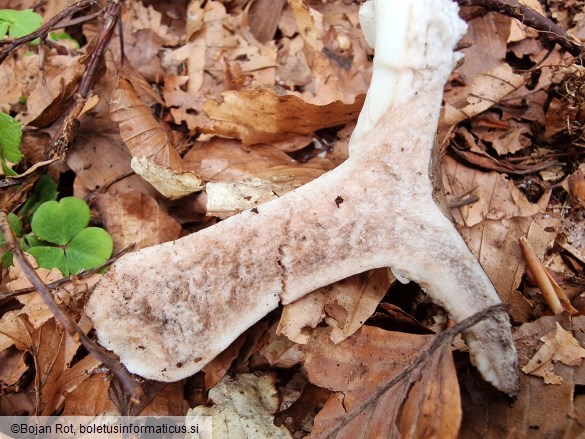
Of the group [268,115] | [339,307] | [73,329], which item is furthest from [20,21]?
[339,307]

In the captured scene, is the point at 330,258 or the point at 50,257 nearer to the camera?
the point at 330,258

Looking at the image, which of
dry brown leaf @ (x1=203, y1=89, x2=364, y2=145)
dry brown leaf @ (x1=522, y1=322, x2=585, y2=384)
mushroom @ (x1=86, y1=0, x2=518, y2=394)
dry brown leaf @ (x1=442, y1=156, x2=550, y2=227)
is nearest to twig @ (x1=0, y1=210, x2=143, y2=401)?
mushroom @ (x1=86, y1=0, x2=518, y2=394)

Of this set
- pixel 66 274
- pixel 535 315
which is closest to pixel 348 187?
pixel 535 315

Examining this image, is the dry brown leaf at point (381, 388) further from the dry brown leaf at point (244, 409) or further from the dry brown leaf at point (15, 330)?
the dry brown leaf at point (15, 330)

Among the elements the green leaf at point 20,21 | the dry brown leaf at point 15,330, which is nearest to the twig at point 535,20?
the green leaf at point 20,21

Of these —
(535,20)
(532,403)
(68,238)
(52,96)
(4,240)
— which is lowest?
(532,403)

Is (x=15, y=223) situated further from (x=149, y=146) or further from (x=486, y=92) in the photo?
(x=486, y=92)

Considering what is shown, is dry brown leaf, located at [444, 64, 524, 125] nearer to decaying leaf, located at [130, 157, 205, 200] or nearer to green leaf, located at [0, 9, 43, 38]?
decaying leaf, located at [130, 157, 205, 200]

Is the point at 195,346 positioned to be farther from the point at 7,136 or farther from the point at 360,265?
the point at 7,136
